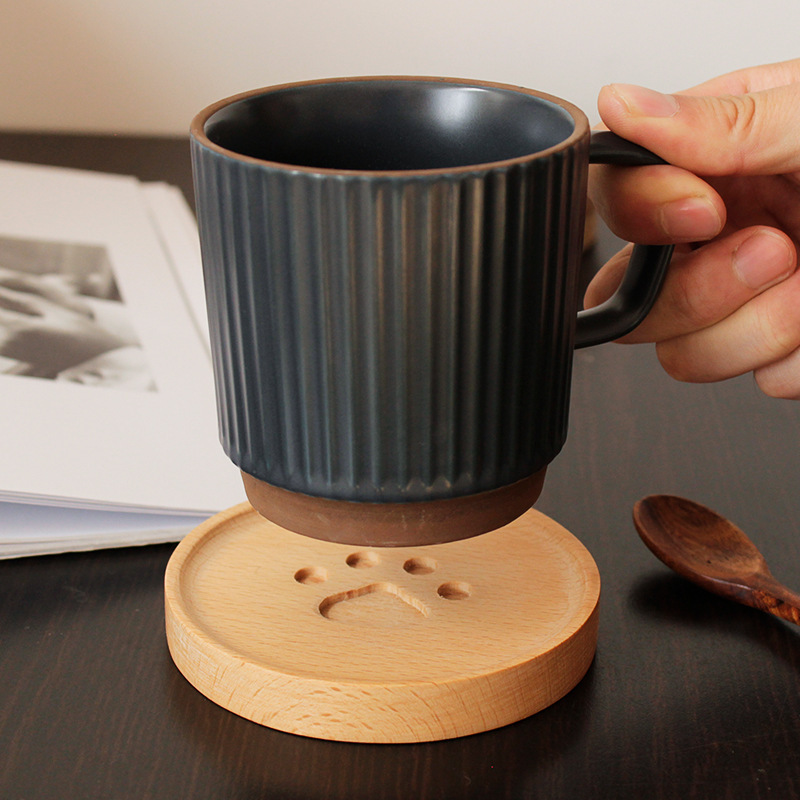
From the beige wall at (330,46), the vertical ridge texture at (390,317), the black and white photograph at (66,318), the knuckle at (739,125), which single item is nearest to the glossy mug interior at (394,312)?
the vertical ridge texture at (390,317)

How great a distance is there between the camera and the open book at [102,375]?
0.53 meters

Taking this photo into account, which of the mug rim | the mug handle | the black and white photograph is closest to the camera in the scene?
the mug rim

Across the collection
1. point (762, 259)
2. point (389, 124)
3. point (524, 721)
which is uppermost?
point (389, 124)

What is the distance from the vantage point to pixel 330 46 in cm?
160

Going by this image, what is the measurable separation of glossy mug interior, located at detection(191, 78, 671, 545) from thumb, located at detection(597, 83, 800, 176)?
87 millimetres

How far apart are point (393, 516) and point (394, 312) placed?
3.2 inches

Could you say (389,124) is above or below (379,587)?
above

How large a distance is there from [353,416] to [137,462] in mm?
260

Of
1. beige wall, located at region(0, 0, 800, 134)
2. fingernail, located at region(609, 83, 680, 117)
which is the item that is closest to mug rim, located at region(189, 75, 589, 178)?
fingernail, located at region(609, 83, 680, 117)

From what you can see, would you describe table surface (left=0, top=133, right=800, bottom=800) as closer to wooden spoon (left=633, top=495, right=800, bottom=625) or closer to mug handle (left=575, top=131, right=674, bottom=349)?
wooden spoon (left=633, top=495, right=800, bottom=625)

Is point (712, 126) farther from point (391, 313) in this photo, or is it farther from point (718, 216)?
point (391, 313)

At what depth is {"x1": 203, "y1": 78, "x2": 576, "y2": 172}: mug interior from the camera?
0.41 m

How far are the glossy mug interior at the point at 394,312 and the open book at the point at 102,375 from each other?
160mm

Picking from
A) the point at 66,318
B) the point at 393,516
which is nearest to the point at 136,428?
the point at 66,318
